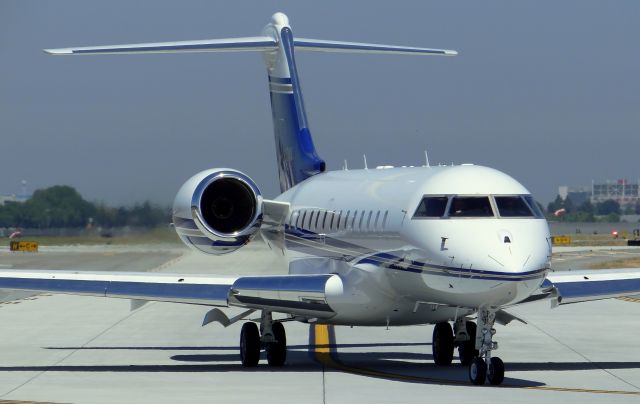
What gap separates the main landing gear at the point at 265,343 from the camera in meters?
23.0

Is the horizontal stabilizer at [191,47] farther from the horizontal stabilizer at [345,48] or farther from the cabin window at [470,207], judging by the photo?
the cabin window at [470,207]

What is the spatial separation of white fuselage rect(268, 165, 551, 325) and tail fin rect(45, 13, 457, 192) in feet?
15.2

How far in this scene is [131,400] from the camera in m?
17.8

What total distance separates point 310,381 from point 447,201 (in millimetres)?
3364

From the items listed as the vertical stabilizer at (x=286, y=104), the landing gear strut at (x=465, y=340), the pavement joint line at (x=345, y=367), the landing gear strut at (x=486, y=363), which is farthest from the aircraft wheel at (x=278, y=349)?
the vertical stabilizer at (x=286, y=104)

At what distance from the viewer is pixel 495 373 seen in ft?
62.4

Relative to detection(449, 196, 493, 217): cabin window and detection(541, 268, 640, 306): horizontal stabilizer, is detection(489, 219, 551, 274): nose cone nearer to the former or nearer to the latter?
detection(449, 196, 493, 217): cabin window

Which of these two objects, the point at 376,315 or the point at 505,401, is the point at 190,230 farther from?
the point at 505,401

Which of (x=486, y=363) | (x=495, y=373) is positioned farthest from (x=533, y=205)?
(x=495, y=373)

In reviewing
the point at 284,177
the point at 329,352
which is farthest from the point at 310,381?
the point at 284,177

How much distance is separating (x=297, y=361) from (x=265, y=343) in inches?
38.4

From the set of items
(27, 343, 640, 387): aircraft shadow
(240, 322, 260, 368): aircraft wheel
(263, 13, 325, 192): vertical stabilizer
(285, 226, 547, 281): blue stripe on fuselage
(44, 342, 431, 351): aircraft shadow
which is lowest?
(44, 342, 431, 351): aircraft shadow

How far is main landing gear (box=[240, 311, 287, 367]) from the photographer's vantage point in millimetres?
23016

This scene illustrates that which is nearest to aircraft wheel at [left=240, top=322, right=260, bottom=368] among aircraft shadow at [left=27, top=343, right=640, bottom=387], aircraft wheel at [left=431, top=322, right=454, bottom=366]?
aircraft shadow at [left=27, top=343, right=640, bottom=387]
